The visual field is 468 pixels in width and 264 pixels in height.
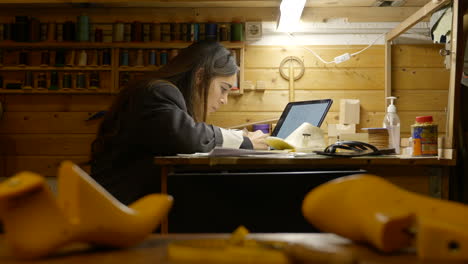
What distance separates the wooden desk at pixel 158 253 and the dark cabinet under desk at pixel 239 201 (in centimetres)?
98

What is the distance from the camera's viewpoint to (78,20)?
3766mm

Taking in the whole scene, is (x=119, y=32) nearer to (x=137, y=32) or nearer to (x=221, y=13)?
(x=137, y=32)

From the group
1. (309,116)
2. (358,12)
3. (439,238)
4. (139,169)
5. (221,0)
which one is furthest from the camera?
(358,12)

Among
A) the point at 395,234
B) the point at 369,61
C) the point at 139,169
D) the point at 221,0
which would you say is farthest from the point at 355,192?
the point at 369,61

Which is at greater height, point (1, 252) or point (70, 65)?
point (70, 65)

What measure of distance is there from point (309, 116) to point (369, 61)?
4.23 feet

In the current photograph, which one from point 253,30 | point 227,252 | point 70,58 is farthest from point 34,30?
point 227,252

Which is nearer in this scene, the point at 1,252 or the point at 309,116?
the point at 1,252

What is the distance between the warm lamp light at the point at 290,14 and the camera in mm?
3125

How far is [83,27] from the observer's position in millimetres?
3752

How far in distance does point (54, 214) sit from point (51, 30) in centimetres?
356

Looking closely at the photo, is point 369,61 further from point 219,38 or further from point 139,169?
point 139,169

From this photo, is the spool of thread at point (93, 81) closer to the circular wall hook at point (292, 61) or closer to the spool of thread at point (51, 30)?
the spool of thread at point (51, 30)

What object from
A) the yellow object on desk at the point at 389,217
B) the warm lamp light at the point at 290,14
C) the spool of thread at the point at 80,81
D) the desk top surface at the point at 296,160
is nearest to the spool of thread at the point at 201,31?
the warm lamp light at the point at 290,14
